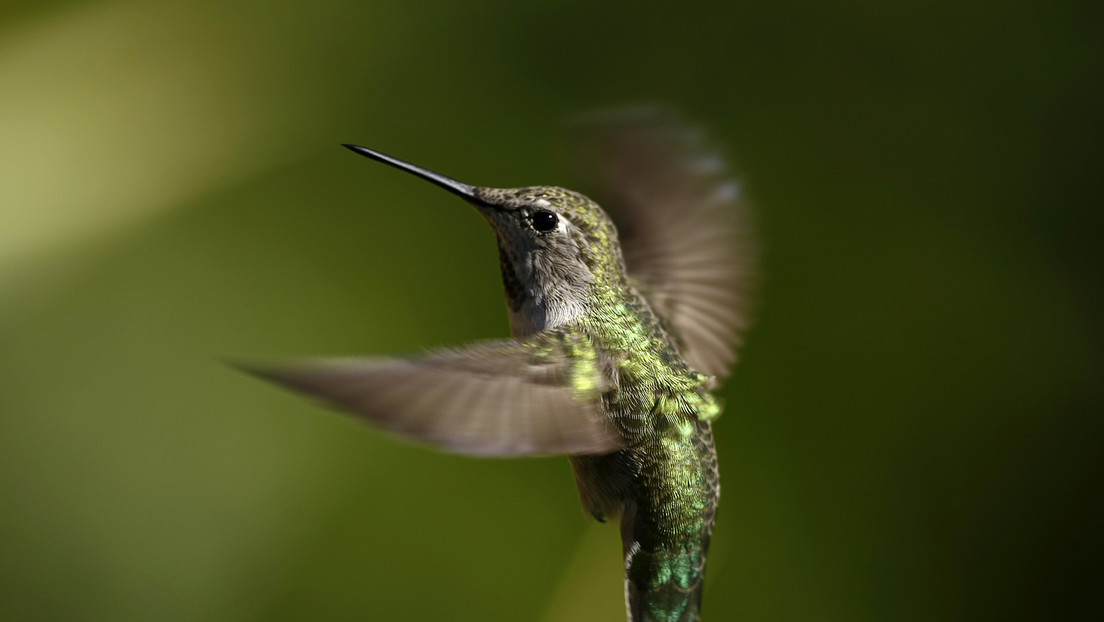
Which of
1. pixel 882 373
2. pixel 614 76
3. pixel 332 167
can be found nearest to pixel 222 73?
pixel 332 167

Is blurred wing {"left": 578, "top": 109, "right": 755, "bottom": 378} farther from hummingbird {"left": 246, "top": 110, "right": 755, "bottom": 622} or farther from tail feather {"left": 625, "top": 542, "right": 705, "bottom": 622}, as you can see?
tail feather {"left": 625, "top": 542, "right": 705, "bottom": 622}

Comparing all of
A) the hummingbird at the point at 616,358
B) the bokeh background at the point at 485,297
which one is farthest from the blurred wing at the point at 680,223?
the bokeh background at the point at 485,297

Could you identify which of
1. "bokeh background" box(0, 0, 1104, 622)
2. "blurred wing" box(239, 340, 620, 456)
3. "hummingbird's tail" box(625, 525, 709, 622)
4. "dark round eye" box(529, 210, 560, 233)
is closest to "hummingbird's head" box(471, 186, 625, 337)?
"dark round eye" box(529, 210, 560, 233)

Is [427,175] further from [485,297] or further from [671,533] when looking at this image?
[485,297]

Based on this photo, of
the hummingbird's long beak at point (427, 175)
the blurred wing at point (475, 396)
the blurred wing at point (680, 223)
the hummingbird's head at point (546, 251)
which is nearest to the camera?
the blurred wing at point (475, 396)

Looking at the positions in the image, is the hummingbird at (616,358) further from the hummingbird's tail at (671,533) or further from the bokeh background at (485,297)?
the bokeh background at (485,297)

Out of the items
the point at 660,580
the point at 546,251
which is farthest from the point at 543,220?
the point at 660,580

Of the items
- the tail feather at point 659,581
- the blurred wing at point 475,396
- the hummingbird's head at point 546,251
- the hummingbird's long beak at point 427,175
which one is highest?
the hummingbird's long beak at point 427,175
